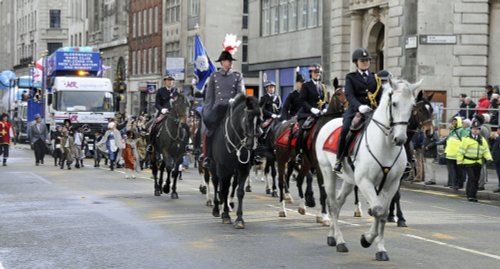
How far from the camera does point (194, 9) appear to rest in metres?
71.3

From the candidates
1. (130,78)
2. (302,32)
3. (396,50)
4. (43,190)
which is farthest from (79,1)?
(43,190)

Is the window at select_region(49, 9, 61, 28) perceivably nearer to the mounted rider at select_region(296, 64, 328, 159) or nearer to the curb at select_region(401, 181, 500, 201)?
the curb at select_region(401, 181, 500, 201)

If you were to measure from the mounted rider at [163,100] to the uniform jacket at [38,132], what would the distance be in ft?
63.9

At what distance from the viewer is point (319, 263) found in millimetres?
12008

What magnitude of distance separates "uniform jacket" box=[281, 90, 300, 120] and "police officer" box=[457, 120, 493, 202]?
21.4 ft

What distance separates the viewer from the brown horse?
1557 cm

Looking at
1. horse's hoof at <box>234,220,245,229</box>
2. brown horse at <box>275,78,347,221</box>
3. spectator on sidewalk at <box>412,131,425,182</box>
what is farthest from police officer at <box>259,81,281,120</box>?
spectator on sidewalk at <box>412,131,425,182</box>

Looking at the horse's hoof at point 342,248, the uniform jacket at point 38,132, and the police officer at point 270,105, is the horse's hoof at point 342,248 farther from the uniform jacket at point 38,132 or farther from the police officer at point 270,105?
the uniform jacket at point 38,132

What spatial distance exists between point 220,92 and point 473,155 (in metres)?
9.72

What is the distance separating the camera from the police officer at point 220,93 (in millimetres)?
16922

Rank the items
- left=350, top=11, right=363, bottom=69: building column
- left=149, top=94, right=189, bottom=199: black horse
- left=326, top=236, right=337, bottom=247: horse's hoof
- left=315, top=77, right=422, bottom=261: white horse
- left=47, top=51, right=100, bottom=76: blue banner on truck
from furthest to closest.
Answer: left=47, top=51, right=100, bottom=76: blue banner on truck → left=350, top=11, right=363, bottom=69: building column → left=149, top=94, right=189, bottom=199: black horse → left=326, top=236, right=337, bottom=247: horse's hoof → left=315, top=77, right=422, bottom=261: white horse

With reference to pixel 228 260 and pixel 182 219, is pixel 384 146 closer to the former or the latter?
pixel 228 260

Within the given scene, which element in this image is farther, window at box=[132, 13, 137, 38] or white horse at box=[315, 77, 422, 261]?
window at box=[132, 13, 137, 38]

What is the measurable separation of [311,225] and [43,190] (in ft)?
32.0
